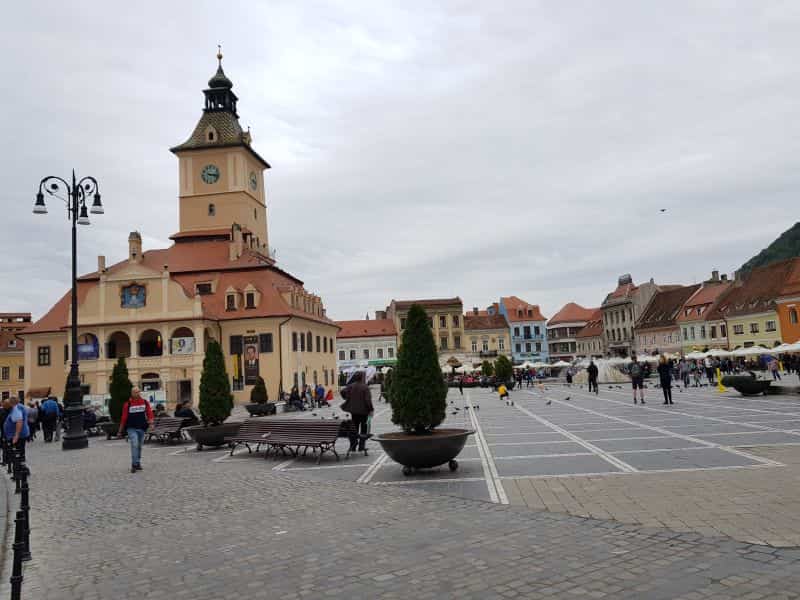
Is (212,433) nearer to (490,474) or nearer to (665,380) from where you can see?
(490,474)

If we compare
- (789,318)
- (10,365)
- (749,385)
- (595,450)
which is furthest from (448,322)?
(595,450)

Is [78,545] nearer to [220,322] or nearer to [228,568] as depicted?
[228,568]

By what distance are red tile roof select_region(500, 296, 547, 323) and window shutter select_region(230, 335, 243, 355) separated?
57.5 metres

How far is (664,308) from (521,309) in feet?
77.8

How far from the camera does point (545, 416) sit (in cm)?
2150

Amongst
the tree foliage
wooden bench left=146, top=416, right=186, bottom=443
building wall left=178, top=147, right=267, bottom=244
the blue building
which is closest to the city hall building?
building wall left=178, top=147, right=267, bottom=244

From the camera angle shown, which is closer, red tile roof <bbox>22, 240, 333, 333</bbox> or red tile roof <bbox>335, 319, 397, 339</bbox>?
red tile roof <bbox>22, 240, 333, 333</bbox>

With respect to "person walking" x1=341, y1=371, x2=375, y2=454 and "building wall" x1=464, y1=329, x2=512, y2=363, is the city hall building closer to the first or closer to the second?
"person walking" x1=341, y1=371, x2=375, y2=454

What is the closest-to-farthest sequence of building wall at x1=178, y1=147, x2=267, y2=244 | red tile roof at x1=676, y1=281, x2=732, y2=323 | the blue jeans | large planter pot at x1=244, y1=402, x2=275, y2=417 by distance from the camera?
the blue jeans → large planter pot at x1=244, y1=402, x2=275, y2=417 → building wall at x1=178, y1=147, x2=267, y2=244 → red tile roof at x1=676, y1=281, x2=732, y2=323

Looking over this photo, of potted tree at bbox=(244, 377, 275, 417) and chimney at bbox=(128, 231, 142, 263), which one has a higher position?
chimney at bbox=(128, 231, 142, 263)

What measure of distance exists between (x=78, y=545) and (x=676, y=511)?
22.9 ft

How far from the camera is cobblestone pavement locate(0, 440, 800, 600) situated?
5.23 metres

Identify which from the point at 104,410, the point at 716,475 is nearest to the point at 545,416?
the point at 716,475

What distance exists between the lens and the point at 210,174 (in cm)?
6012
